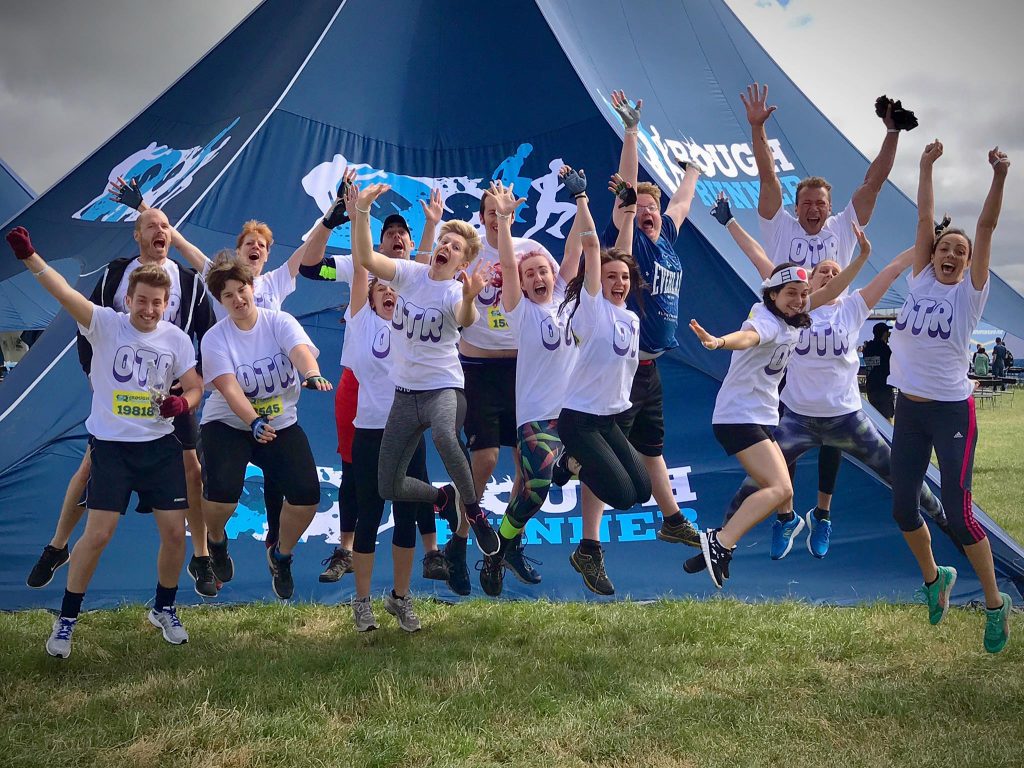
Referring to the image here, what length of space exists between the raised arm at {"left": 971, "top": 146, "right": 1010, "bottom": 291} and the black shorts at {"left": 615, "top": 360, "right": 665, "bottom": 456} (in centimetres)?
179

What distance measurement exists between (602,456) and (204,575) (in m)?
2.55

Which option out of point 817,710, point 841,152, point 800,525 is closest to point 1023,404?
point 841,152

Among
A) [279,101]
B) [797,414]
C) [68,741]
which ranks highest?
[279,101]

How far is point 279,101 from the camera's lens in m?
7.12

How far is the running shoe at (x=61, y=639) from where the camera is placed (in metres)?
5.09

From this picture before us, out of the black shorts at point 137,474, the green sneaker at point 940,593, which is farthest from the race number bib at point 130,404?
the green sneaker at point 940,593

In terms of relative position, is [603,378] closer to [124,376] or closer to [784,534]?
[784,534]

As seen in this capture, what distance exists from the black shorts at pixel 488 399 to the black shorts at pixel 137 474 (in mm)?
1637

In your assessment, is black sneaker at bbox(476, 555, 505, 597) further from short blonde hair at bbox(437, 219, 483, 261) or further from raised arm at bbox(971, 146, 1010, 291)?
raised arm at bbox(971, 146, 1010, 291)

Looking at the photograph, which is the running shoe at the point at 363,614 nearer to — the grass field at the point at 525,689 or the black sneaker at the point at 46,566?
the grass field at the point at 525,689

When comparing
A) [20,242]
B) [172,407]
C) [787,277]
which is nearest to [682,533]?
[787,277]

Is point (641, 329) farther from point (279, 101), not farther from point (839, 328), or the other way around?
point (279, 101)

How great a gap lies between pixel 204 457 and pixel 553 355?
6.59 ft

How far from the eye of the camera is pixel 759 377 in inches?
207
